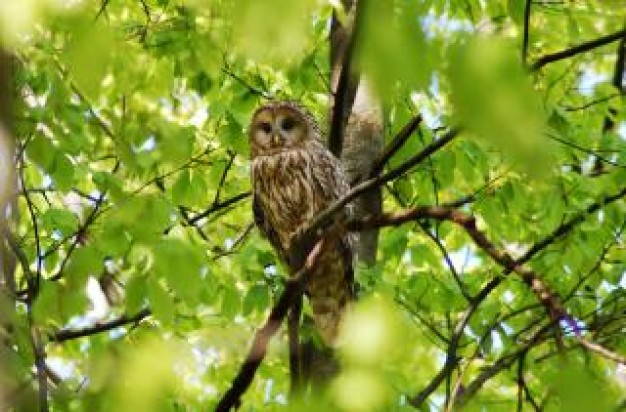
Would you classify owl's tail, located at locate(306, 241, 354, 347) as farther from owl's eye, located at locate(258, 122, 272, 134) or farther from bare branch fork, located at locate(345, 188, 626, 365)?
bare branch fork, located at locate(345, 188, 626, 365)

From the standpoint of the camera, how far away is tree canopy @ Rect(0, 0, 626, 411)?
144cm

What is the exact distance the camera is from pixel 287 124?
545 centimetres

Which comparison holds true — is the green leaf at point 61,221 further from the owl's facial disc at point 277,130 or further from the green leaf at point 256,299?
the owl's facial disc at point 277,130

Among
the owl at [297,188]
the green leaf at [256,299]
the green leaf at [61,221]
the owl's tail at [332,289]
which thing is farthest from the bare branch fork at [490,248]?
the owl's tail at [332,289]

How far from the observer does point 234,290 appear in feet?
13.8

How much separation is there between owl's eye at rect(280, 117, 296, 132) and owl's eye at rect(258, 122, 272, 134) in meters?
0.07

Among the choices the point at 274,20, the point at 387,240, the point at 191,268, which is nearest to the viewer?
the point at 274,20

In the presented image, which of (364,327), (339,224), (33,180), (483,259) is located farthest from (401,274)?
(364,327)

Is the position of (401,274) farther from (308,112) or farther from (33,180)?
(33,180)

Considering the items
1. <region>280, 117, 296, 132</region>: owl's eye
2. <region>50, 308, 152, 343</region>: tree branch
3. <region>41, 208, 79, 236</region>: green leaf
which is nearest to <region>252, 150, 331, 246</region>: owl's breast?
<region>280, 117, 296, 132</region>: owl's eye

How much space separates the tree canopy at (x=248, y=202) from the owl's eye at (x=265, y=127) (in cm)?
24

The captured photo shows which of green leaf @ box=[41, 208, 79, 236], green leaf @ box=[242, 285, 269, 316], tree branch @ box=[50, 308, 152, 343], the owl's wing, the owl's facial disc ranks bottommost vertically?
green leaf @ box=[242, 285, 269, 316]

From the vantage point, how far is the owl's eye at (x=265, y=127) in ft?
17.9

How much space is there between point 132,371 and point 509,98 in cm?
73
